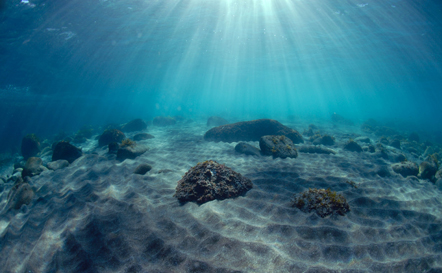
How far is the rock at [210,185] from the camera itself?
4453 millimetres

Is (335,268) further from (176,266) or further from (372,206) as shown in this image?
(372,206)

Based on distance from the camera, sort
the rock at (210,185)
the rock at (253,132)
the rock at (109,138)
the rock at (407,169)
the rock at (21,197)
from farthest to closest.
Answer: the rock at (109,138) → the rock at (253,132) → the rock at (407,169) → the rock at (21,197) → the rock at (210,185)

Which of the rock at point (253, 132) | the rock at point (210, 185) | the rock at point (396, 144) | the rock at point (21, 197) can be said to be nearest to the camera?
the rock at point (210, 185)

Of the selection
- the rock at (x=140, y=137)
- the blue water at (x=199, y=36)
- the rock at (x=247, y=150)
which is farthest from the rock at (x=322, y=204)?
the blue water at (x=199, y=36)

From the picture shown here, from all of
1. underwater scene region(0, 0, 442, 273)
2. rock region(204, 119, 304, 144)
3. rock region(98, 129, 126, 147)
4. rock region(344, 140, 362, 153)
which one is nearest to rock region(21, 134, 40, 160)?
underwater scene region(0, 0, 442, 273)

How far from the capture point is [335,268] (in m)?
2.52

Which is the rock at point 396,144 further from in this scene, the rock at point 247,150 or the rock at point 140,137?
the rock at point 140,137

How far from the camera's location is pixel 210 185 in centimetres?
462

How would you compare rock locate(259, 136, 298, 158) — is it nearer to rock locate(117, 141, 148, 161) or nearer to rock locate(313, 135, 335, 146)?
rock locate(313, 135, 335, 146)

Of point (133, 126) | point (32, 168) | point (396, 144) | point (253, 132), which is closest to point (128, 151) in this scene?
point (32, 168)

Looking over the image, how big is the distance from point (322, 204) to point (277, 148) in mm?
5312

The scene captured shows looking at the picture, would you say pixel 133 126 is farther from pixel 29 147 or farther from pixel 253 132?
pixel 253 132

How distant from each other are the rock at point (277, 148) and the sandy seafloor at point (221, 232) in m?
3.01

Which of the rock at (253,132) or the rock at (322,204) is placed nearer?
the rock at (322,204)
